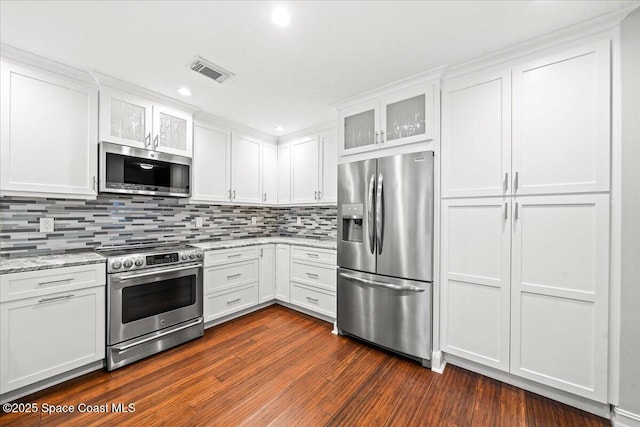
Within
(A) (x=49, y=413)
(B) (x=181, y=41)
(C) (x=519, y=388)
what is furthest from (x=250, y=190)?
(C) (x=519, y=388)

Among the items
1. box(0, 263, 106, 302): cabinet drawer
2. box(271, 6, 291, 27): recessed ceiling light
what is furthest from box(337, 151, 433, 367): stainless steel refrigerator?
box(0, 263, 106, 302): cabinet drawer

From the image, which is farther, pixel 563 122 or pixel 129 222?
pixel 129 222

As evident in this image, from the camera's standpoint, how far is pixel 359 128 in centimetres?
271

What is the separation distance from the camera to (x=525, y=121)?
1892mm

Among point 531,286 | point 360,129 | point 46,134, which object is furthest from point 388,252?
point 46,134

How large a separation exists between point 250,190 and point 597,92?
11.2 feet

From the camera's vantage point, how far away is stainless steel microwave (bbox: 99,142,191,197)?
237 centimetres

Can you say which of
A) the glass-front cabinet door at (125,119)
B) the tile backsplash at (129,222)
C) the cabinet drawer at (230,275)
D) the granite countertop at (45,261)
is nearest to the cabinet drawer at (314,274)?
the cabinet drawer at (230,275)

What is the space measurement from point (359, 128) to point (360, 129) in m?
0.02

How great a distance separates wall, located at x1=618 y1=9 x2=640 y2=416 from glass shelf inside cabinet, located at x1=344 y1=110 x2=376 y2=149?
5.43ft

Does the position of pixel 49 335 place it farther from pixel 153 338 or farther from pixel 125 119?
pixel 125 119

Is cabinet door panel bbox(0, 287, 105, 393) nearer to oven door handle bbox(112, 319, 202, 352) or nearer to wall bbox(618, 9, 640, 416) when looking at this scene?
oven door handle bbox(112, 319, 202, 352)

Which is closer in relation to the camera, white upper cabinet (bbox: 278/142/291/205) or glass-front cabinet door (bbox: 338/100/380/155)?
glass-front cabinet door (bbox: 338/100/380/155)

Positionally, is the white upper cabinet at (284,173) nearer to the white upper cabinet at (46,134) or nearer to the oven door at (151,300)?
the oven door at (151,300)
